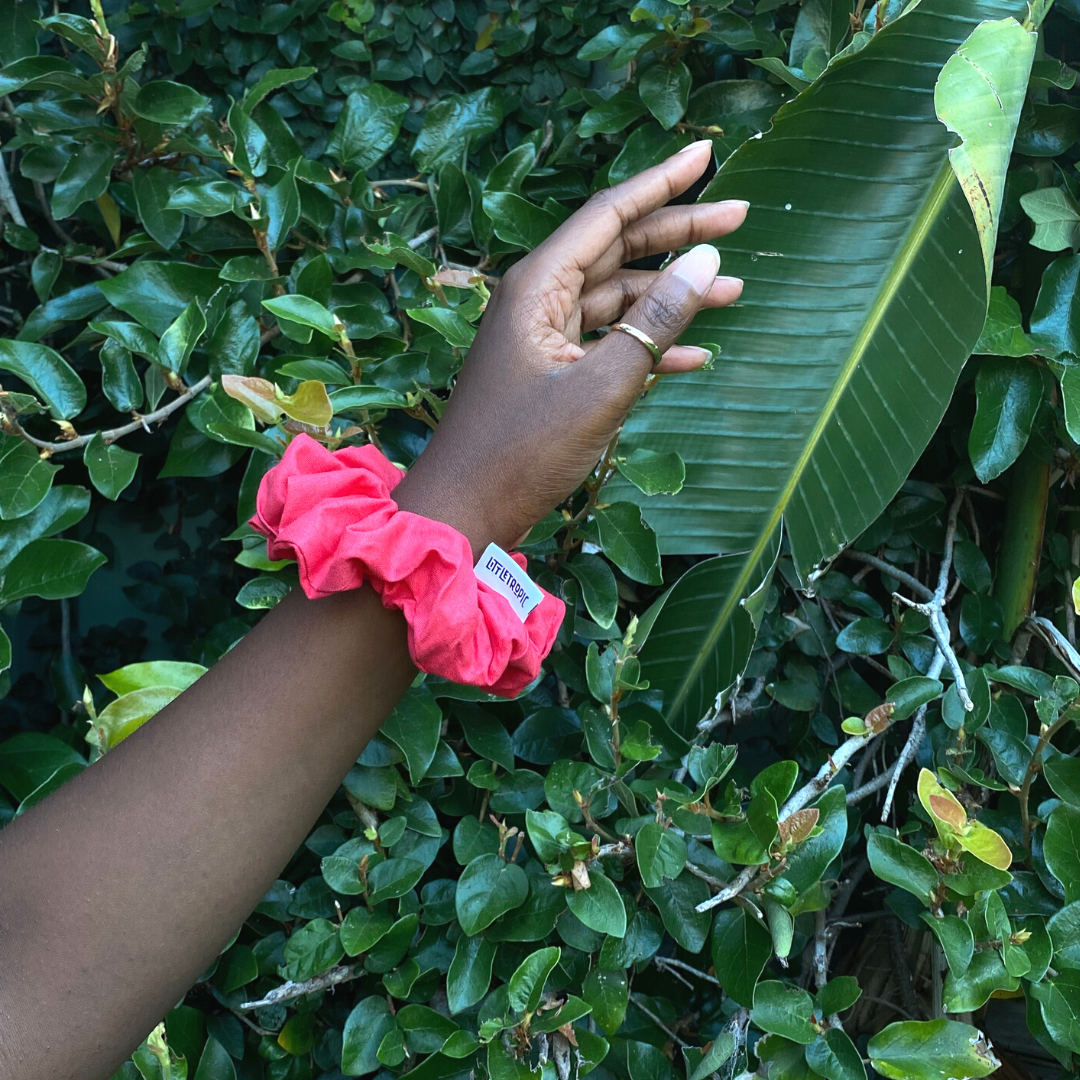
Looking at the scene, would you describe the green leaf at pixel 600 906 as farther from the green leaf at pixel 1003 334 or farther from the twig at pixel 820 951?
the green leaf at pixel 1003 334

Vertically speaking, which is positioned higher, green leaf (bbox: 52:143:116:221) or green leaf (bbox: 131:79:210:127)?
green leaf (bbox: 131:79:210:127)

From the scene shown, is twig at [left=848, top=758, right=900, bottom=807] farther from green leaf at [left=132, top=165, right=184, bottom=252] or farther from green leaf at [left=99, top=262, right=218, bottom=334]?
green leaf at [left=132, top=165, right=184, bottom=252]

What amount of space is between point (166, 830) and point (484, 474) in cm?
36

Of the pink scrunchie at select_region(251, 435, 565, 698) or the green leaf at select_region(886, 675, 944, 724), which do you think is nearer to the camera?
the pink scrunchie at select_region(251, 435, 565, 698)

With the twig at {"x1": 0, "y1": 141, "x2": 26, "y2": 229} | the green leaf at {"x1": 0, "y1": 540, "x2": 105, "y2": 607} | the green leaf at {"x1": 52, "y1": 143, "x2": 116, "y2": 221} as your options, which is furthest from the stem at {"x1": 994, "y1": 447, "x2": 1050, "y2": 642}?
the twig at {"x1": 0, "y1": 141, "x2": 26, "y2": 229}

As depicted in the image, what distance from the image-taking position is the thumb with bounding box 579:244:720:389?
0.78m

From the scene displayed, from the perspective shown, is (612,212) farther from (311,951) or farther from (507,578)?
(311,951)

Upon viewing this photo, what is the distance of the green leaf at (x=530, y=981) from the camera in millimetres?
767

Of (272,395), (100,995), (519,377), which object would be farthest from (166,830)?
(519,377)

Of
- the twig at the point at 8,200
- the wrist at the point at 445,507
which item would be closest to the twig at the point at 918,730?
the wrist at the point at 445,507

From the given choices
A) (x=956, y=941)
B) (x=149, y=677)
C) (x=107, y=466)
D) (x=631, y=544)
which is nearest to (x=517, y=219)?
(x=631, y=544)

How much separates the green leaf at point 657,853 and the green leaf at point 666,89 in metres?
0.78

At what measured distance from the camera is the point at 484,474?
792 mm

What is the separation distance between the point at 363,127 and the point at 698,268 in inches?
24.8
